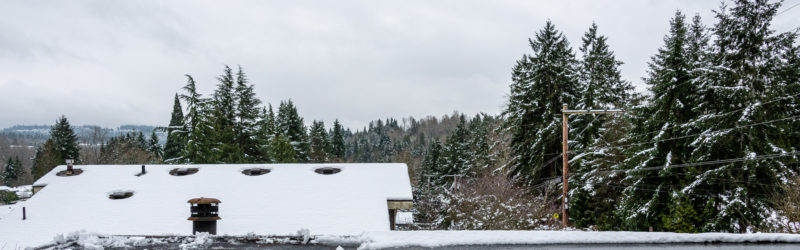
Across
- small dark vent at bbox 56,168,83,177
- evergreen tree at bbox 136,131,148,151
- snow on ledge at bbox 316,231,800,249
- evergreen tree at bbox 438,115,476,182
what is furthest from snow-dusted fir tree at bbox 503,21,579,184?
evergreen tree at bbox 136,131,148,151

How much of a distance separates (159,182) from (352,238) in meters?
11.7

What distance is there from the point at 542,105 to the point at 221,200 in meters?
17.7

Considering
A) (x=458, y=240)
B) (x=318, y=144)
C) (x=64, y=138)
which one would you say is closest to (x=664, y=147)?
(x=458, y=240)

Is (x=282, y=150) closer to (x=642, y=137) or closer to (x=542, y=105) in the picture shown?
(x=542, y=105)

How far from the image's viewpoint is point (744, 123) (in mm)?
13148

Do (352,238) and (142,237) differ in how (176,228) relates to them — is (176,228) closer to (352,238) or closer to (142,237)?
(142,237)

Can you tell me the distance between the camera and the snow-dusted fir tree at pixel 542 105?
22297 mm

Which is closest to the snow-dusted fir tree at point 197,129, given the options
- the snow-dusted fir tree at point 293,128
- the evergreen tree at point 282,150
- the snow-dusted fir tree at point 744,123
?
the evergreen tree at point 282,150

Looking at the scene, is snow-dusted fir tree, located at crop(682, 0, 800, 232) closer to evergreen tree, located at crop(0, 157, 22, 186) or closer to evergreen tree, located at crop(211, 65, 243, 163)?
evergreen tree, located at crop(211, 65, 243, 163)

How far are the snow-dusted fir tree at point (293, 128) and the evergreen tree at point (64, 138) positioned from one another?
67.8 ft

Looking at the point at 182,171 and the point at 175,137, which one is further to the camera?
the point at 175,137

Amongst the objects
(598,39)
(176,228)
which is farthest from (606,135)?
(176,228)

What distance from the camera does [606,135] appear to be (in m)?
21.2

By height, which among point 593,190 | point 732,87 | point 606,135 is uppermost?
point 732,87
